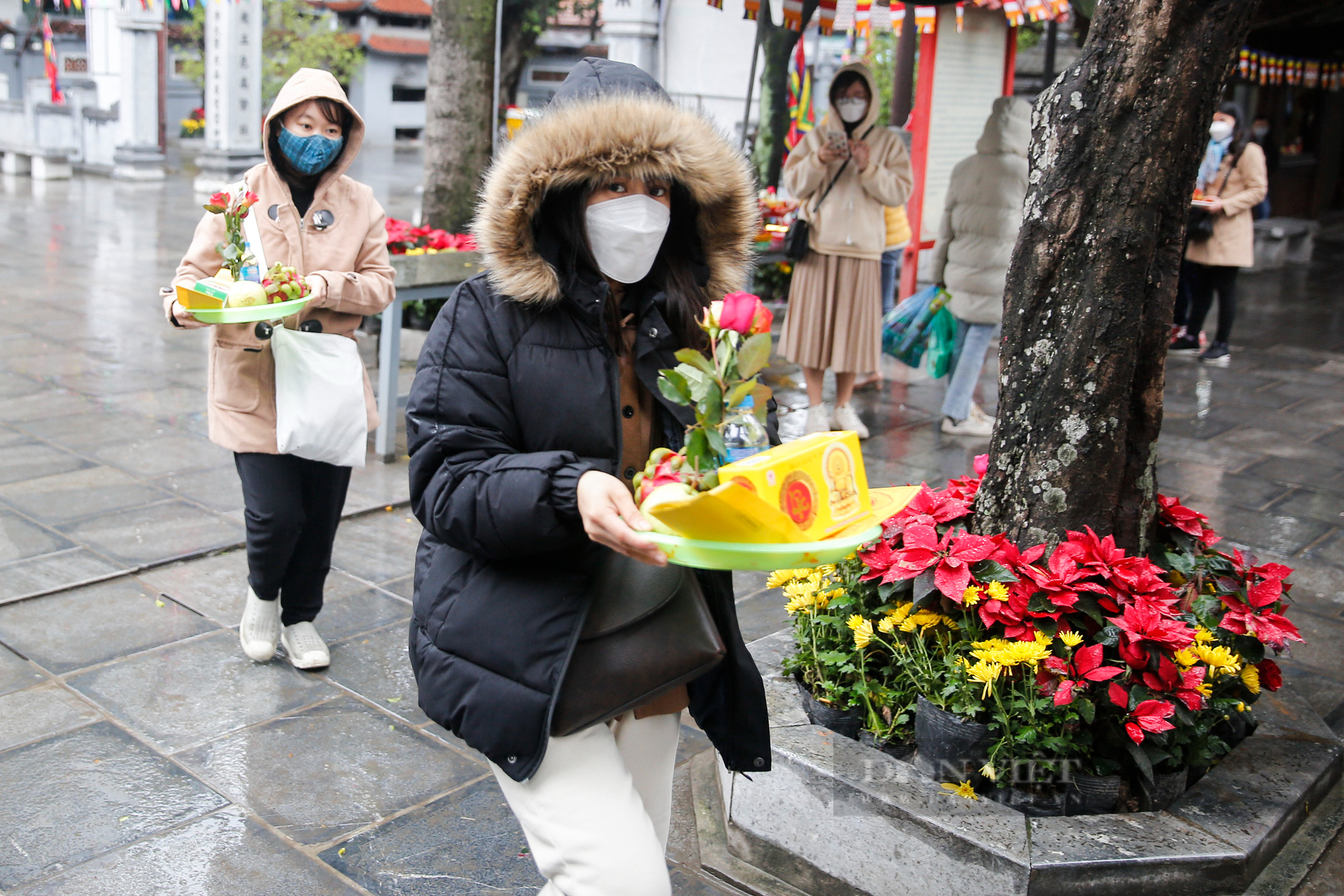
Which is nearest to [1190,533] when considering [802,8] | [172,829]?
[172,829]

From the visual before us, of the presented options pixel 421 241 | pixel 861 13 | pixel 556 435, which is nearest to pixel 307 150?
pixel 556 435

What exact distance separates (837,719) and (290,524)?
69.6 inches

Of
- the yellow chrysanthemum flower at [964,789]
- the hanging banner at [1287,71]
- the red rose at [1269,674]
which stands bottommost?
the yellow chrysanthemum flower at [964,789]

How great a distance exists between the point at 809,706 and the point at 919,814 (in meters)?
0.51

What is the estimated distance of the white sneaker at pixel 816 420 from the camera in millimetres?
6787

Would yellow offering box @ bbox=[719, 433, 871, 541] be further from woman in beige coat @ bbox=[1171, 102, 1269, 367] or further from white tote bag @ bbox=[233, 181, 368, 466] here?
woman in beige coat @ bbox=[1171, 102, 1269, 367]

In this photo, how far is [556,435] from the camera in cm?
205

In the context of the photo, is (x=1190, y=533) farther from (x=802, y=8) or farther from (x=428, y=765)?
(x=802, y=8)

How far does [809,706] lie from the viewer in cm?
317

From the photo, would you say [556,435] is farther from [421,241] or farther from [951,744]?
[421,241]

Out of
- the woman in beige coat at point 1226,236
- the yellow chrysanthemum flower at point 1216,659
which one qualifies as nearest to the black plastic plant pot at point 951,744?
the yellow chrysanthemum flower at point 1216,659

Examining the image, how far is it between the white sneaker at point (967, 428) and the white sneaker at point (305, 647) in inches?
165

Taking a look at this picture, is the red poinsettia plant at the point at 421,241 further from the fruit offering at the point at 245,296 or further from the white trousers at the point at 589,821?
the white trousers at the point at 589,821

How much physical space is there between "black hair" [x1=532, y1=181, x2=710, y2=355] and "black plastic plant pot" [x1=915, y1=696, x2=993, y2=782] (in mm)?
1186
